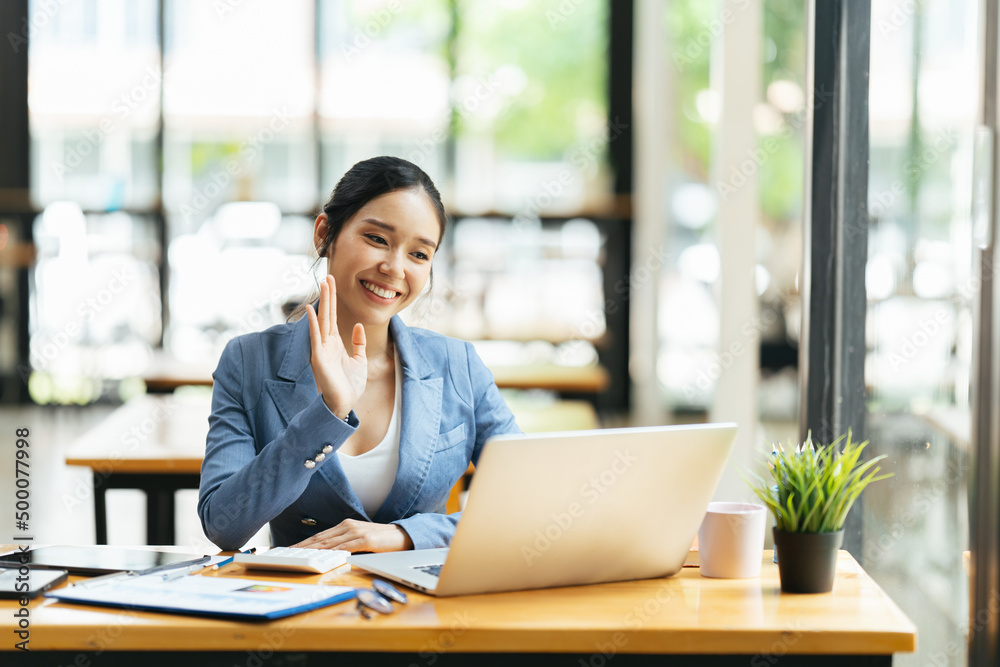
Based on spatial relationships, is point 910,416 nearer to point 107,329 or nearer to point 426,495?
point 426,495

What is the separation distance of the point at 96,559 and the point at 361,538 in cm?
41

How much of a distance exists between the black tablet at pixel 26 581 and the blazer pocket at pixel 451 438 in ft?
2.40

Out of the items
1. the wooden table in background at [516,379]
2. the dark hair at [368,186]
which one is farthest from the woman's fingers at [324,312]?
the wooden table in background at [516,379]

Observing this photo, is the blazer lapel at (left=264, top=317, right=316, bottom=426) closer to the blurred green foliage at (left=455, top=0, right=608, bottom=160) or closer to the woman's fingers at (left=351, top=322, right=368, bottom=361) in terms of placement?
the woman's fingers at (left=351, top=322, right=368, bottom=361)

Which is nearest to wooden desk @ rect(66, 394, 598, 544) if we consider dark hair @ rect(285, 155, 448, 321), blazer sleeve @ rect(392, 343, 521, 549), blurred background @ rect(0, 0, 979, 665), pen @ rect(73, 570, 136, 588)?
blazer sleeve @ rect(392, 343, 521, 549)

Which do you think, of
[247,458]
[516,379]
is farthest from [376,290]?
[516,379]

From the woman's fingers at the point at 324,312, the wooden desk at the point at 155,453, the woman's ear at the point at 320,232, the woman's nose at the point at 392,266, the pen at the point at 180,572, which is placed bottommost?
the wooden desk at the point at 155,453

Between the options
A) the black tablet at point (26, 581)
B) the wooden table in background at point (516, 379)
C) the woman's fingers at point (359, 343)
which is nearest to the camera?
the black tablet at point (26, 581)

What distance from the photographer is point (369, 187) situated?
6.24ft

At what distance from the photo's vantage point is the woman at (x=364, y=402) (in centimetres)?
166

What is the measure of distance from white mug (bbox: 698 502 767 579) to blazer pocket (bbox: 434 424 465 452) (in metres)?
0.61

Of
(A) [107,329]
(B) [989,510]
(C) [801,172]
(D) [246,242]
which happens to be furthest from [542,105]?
(B) [989,510]

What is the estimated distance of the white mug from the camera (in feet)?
4.72

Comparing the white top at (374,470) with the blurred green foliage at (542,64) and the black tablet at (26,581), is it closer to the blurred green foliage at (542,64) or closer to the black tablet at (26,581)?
the black tablet at (26,581)
